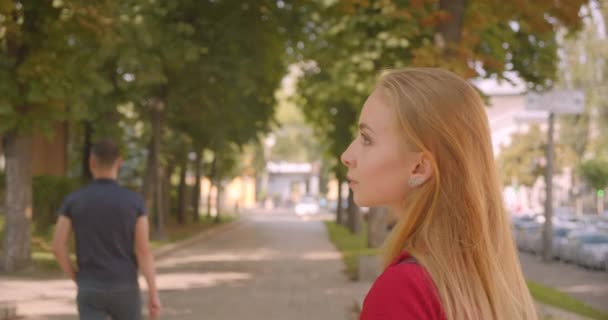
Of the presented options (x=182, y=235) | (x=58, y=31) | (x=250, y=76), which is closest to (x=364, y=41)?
(x=250, y=76)

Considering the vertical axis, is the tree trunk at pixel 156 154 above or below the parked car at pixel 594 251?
above

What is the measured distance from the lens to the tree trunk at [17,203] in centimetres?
1931

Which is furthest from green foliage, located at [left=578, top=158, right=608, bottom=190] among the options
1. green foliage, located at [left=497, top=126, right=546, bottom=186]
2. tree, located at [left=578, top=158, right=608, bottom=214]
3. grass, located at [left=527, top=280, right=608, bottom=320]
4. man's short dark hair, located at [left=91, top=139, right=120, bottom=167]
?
man's short dark hair, located at [left=91, top=139, right=120, bottom=167]

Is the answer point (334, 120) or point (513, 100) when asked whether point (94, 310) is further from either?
point (513, 100)

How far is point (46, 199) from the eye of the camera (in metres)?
27.1

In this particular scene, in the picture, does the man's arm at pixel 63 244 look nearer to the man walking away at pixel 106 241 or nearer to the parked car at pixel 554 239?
the man walking away at pixel 106 241

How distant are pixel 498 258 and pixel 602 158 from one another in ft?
294

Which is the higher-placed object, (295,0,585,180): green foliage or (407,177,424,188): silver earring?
(295,0,585,180): green foliage

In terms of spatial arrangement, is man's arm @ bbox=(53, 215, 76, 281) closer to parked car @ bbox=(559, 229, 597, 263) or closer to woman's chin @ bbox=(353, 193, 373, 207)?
woman's chin @ bbox=(353, 193, 373, 207)

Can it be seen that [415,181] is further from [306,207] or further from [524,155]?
[306,207]

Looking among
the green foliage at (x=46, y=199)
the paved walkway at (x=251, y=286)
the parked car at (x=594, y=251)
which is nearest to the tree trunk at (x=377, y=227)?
the paved walkway at (x=251, y=286)

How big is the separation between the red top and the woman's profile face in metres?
0.18

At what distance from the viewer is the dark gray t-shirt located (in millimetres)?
5605

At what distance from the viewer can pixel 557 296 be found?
1792 cm
